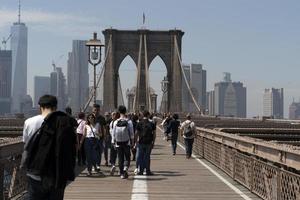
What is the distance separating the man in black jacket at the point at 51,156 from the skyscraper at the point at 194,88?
86540mm

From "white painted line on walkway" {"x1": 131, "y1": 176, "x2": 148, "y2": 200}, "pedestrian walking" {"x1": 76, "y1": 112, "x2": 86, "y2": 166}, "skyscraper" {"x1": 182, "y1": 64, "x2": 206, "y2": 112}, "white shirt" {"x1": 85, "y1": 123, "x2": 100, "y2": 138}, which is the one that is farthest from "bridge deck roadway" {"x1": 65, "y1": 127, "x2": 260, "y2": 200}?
"skyscraper" {"x1": 182, "y1": 64, "x2": 206, "y2": 112}

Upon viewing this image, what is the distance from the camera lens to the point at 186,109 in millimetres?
107000

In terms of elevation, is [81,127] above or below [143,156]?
above

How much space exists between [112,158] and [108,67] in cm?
9255

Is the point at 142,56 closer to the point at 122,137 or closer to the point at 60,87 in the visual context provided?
the point at 60,87


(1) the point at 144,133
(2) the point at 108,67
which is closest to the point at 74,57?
(2) the point at 108,67

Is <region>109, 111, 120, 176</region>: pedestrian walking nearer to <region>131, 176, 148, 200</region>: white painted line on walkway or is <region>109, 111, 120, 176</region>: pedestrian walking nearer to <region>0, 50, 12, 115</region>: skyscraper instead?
<region>131, 176, 148, 200</region>: white painted line on walkway

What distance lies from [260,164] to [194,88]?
272 feet

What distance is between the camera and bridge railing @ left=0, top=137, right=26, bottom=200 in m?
10.2

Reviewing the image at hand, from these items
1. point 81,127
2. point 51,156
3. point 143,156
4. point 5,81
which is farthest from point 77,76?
point 5,81

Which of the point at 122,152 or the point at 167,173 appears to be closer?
the point at 122,152

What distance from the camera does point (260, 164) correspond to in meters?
12.1

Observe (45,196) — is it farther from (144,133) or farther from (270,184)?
(144,133)

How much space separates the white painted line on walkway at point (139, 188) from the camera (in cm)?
1224
